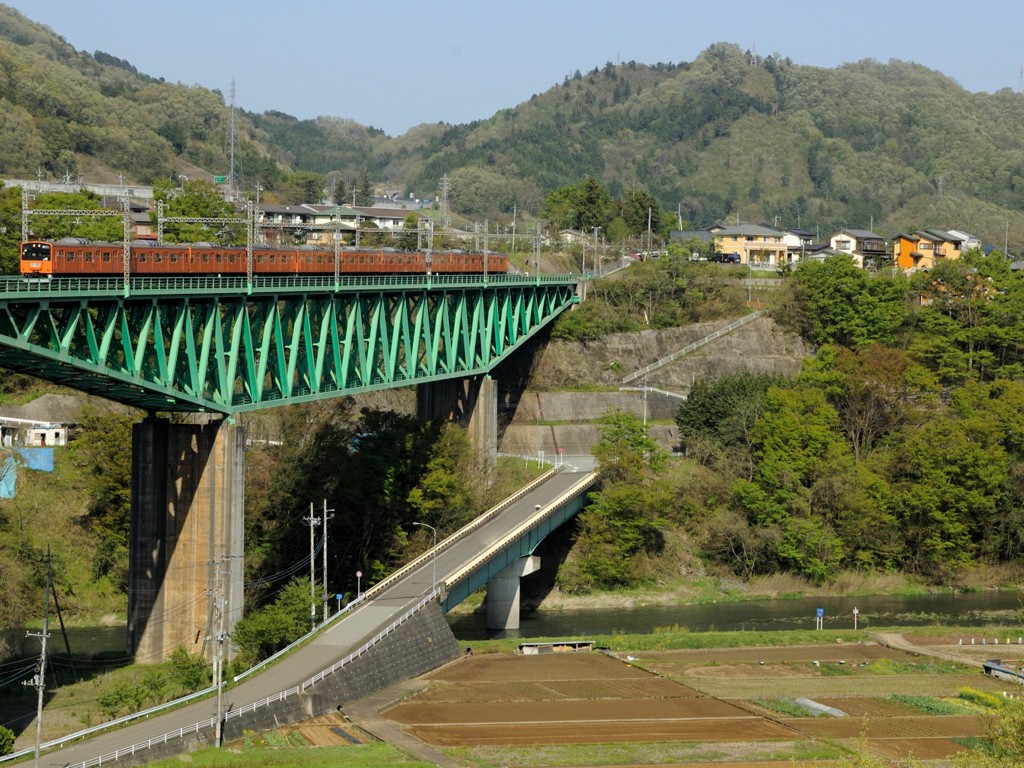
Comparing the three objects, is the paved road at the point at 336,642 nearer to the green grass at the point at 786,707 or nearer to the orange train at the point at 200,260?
the orange train at the point at 200,260

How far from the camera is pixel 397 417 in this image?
94000mm

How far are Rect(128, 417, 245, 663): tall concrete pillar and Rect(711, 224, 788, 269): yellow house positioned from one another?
95.2m

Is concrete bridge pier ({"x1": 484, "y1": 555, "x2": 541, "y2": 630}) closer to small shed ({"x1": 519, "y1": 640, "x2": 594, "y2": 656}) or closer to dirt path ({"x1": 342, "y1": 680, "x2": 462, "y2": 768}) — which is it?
small shed ({"x1": 519, "y1": 640, "x2": 594, "y2": 656})

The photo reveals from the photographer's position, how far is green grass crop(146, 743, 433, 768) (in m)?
55.2

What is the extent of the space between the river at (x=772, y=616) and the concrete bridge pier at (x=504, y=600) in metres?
0.72

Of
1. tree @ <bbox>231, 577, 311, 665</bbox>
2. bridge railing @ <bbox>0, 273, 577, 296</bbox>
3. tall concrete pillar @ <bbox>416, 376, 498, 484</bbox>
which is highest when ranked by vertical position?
bridge railing @ <bbox>0, 273, 577, 296</bbox>

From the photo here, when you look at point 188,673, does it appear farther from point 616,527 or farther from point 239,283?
point 616,527

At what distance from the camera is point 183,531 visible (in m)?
71.5

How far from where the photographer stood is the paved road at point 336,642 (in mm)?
56625

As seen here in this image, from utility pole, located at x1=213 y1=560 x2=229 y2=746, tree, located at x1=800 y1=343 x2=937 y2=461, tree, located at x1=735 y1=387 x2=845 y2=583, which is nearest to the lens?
utility pole, located at x1=213 y1=560 x2=229 y2=746

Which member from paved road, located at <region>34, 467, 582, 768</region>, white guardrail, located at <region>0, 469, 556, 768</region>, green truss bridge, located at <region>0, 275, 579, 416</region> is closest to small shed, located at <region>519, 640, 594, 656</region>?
paved road, located at <region>34, 467, 582, 768</region>

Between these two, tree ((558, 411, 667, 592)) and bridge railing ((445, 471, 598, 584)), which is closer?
bridge railing ((445, 471, 598, 584))

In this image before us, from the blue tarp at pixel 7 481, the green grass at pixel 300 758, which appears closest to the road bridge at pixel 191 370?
the green grass at pixel 300 758

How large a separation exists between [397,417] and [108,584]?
63.4ft
